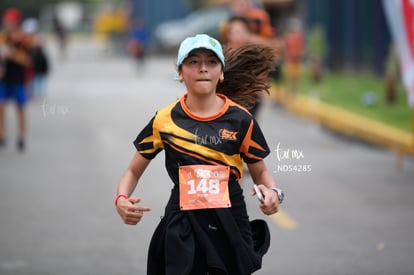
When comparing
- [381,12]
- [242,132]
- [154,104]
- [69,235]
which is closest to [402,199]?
[69,235]

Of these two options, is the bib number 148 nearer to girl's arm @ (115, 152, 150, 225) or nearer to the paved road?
girl's arm @ (115, 152, 150, 225)

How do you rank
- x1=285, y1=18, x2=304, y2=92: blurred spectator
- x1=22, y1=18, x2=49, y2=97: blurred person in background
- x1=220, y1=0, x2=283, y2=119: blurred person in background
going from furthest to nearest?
x1=22, y1=18, x2=49, y2=97: blurred person in background, x1=285, y1=18, x2=304, y2=92: blurred spectator, x1=220, y1=0, x2=283, y2=119: blurred person in background

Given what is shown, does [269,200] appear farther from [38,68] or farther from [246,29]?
[38,68]

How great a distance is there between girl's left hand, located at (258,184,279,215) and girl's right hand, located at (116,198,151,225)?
0.51 m

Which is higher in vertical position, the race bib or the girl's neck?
the girl's neck

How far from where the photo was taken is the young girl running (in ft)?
15.4

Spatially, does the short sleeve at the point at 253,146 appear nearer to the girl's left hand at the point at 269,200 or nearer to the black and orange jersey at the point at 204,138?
the black and orange jersey at the point at 204,138

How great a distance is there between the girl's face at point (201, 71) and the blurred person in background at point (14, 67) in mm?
9970

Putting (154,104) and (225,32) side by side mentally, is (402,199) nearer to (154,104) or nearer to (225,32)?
(225,32)

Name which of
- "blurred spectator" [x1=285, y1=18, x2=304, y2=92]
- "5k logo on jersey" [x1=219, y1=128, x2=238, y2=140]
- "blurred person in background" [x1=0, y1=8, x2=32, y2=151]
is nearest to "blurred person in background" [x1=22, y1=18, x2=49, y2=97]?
"blurred spectator" [x1=285, y1=18, x2=304, y2=92]

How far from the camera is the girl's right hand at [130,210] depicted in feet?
15.0

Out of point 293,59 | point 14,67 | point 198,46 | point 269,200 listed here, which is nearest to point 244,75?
point 198,46

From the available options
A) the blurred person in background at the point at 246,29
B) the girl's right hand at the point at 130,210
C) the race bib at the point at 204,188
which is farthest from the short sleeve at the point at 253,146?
the blurred person in background at the point at 246,29

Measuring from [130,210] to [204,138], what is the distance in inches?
18.3
